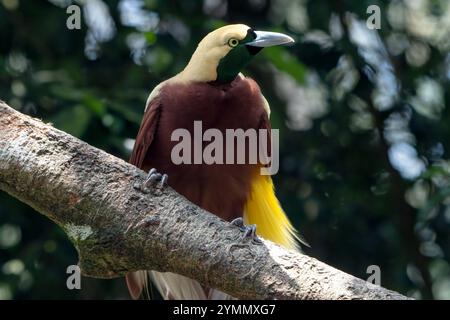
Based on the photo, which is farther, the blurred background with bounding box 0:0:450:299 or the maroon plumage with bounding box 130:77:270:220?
the blurred background with bounding box 0:0:450:299

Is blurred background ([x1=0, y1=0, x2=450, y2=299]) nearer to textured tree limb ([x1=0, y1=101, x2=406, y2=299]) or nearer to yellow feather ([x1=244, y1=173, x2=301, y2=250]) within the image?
yellow feather ([x1=244, y1=173, x2=301, y2=250])

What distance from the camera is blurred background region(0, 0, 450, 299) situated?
4656 millimetres

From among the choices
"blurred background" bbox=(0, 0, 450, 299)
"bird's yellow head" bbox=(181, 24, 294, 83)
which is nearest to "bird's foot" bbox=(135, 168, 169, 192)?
"bird's yellow head" bbox=(181, 24, 294, 83)

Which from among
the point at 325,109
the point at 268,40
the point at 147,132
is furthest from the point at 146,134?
the point at 325,109

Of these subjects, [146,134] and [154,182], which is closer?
[154,182]

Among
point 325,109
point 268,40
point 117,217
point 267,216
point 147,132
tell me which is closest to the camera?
point 117,217

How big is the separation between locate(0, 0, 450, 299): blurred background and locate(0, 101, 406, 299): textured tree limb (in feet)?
5.61

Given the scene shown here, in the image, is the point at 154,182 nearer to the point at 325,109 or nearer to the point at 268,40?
the point at 268,40

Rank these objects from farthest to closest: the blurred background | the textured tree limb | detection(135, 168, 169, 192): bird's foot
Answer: the blurred background, detection(135, 168, 169, 192): bird's foot, the textured tree limb

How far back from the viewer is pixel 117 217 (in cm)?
273

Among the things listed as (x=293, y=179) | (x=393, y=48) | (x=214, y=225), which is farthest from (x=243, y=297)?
(x=393, y=48)

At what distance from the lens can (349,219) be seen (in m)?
4.88

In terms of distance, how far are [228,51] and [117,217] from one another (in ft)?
3.11

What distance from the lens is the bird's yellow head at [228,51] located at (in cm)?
340
